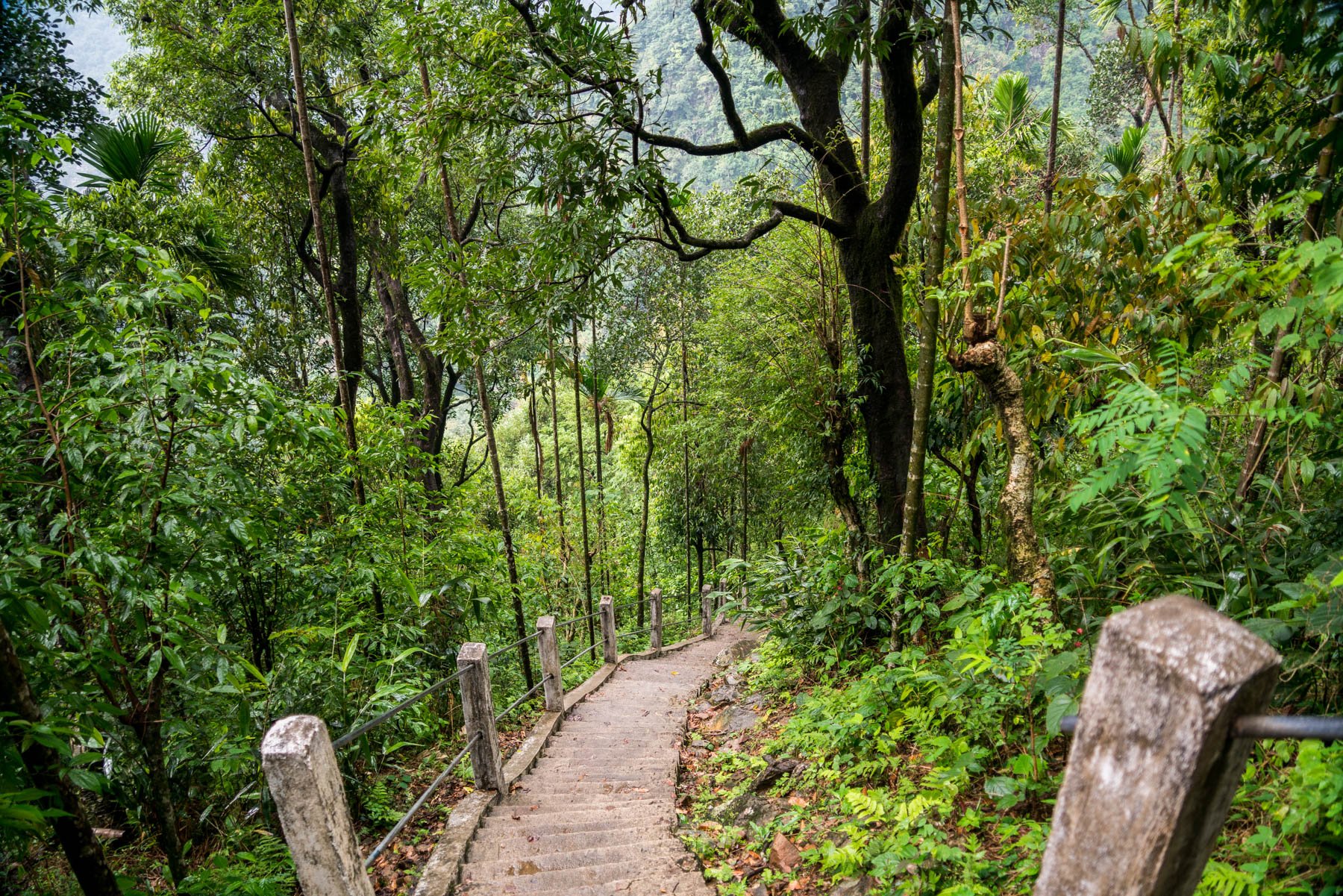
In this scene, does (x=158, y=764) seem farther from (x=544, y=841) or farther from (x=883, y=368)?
(x=883, y=368)

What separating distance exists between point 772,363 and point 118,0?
9.60 m

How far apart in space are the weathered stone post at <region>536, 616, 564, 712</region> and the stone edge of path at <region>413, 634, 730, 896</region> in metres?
0.10

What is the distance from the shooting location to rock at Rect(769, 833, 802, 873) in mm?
3537

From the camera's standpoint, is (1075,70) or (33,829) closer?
(33,829)

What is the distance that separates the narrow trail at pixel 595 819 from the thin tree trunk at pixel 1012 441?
2348mm

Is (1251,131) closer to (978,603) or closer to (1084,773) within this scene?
(978,603)

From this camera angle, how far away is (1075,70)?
1884 inches

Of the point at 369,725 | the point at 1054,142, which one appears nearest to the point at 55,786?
the point at 369,725

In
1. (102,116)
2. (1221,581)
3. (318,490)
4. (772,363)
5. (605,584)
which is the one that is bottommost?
(605,584)

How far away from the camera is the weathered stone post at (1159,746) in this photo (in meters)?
0.96

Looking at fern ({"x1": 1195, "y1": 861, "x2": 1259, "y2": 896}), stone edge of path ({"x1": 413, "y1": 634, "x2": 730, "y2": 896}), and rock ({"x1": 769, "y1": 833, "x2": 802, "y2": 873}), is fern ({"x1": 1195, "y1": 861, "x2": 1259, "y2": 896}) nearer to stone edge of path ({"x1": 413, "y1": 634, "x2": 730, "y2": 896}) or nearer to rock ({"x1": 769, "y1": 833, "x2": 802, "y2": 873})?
rock ({"x1": 769, "y1": 833, "x2": 802, "y2": 873})

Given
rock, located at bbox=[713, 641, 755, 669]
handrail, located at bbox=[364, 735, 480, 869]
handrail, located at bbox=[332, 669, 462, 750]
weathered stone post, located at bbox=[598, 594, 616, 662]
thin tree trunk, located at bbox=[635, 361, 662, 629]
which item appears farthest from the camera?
thin tree trunk, located at bbox=[635, 361, 662, 629]

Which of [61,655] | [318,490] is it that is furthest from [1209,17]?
[61,655]

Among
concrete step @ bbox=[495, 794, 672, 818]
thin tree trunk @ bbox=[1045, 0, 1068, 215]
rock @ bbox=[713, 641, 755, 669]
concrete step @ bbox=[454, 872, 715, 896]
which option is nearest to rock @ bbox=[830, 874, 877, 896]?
concrete step @ bbox=[454, 872, 715, 896]
